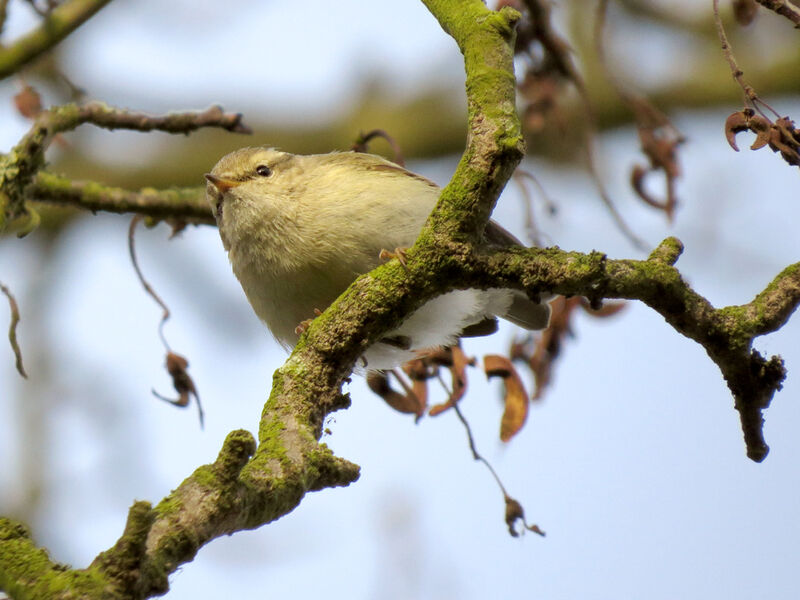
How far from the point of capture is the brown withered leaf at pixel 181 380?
3113mm

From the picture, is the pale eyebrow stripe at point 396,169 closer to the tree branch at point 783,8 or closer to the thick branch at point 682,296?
the thick branch at point 682,296

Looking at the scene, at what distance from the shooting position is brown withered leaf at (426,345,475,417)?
3303 mm

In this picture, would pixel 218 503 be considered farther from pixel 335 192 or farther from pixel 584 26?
pixel 584 26

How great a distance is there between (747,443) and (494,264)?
27.1 inches

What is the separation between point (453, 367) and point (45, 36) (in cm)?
178

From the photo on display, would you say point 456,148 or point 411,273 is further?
point 456,148

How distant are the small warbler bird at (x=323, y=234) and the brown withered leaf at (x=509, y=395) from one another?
0.25 metres

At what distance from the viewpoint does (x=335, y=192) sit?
336cm

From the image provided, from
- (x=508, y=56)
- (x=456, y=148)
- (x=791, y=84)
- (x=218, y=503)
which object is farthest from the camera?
(x=456, y=148)

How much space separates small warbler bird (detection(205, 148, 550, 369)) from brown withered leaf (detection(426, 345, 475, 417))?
46mm

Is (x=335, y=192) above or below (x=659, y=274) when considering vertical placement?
above

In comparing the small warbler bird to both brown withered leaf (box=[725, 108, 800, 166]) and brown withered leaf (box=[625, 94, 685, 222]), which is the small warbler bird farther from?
brown withered leaf (box=[725, 108, 800, 166])

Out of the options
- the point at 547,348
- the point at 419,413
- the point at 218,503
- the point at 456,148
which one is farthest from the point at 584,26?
the point at 218,503

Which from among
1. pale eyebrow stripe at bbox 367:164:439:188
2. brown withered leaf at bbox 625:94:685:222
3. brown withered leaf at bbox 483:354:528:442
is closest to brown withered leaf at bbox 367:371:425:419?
brown withered leaf at bbox 483:354:528:442
